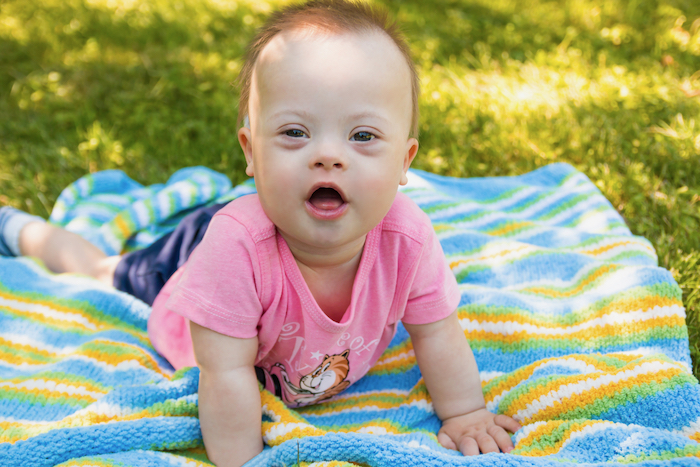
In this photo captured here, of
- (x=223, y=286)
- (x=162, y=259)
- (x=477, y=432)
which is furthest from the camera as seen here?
(x=162, y=259)

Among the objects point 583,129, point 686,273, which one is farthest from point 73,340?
point 583,129

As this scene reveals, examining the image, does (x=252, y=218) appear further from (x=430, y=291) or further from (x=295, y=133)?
(x=430, y=291)

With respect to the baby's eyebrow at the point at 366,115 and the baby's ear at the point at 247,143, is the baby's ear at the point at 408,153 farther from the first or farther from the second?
the baby's ear at the point at 247,143

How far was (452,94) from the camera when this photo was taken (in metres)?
3.64

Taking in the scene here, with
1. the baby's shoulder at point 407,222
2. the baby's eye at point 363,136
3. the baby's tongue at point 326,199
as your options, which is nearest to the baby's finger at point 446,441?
the baby's shoulder at point 407,222

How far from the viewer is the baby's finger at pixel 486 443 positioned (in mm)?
1700

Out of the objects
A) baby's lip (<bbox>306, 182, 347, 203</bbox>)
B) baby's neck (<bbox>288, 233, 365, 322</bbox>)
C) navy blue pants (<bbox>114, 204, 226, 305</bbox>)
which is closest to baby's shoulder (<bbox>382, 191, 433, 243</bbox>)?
baby's neck (<bbox>288, 233, 365, 322</bbox>)

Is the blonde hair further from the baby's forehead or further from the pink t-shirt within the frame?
the pink t-shirt

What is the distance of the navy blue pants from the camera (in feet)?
7.46

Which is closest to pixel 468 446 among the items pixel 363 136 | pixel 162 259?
pixel 363 136

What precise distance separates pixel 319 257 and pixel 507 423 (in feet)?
2.45

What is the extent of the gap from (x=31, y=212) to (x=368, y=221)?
6.91 ft

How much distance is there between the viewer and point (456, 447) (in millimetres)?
1778

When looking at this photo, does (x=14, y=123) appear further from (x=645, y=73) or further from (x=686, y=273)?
(x=645, y=73)
